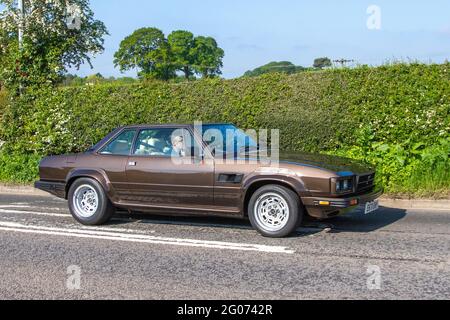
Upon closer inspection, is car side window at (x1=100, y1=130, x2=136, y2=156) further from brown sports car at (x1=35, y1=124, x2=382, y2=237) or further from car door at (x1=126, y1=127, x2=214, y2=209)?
car door at (x1=126, y1=127, x2=214, y2=209)

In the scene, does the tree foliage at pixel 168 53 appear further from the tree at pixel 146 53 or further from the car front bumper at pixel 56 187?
the car front bumper at pixel 56 187

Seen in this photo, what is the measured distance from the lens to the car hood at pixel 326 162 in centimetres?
723

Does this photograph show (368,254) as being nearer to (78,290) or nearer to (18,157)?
(78,290)

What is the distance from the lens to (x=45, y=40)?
16.4 metres

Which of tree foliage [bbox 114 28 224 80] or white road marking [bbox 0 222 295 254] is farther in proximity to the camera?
tree foliage [bbox 114 28 224 80]

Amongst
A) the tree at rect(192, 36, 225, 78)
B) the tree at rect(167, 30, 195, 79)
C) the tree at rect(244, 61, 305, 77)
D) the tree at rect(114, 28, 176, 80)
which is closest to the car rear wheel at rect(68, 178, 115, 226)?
the tree at rect(244, 61, 305, 77)

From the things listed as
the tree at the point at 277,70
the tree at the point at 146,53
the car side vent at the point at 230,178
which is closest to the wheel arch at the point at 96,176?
the car side vent at the point at 230,178

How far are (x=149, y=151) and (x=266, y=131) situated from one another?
509cm

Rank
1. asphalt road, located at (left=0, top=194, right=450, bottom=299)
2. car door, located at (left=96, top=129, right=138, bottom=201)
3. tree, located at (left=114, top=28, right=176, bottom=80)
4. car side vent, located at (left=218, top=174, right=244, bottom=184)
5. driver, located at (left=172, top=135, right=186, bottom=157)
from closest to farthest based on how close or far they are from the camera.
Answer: asphalt road, located at (left=0, top=194, right=450, bottom=299) → car side vent, located at (left=218, top=174, right=244, bottom=184) → driver, located at (left=172, top=135, right=186, bottom=157) → car door, located at (left=96, top=129, right=138, bottom=201) → tree, located at (left=114, top=28, right=176, bottom=80)

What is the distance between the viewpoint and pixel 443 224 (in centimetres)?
830

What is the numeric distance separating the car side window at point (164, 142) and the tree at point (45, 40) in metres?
8.73

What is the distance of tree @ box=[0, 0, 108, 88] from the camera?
16.1 meters

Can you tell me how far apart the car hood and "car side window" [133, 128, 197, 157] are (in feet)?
4.35
